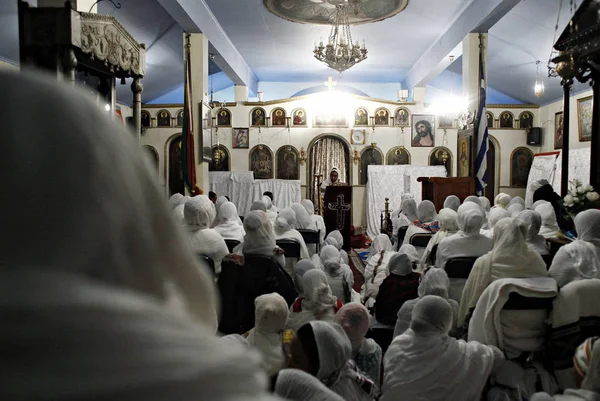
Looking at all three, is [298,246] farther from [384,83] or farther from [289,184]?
[384,83]

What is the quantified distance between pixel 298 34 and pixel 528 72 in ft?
22.3

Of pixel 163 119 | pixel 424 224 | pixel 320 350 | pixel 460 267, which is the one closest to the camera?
pixel 320 350

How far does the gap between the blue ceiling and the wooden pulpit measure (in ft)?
14.5

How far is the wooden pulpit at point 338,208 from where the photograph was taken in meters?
11.5

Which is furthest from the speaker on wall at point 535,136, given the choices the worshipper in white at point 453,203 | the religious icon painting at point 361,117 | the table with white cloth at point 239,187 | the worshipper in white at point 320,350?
the worshipper in white at point 320,350

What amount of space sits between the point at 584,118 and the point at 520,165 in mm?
3955

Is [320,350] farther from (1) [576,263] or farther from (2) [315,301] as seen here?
(1) [576,263]

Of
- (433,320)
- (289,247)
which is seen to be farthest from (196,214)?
(433,320)

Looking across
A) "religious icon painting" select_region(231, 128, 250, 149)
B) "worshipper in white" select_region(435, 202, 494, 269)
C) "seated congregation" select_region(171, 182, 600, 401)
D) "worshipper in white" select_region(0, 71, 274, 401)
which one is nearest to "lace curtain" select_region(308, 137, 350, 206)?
"religious icon painting" select_region(231, 128, 250, 149)

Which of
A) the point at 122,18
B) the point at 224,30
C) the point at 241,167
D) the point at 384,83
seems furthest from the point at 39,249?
the point at 384,83

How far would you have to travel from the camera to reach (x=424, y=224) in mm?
7590

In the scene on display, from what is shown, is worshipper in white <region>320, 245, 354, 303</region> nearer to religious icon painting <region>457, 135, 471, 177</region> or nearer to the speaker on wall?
religious icon painting <region>457, 135, 471, 177</region>

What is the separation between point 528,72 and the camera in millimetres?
14555

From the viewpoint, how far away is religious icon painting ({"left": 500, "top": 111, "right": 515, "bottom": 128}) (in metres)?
17.3
